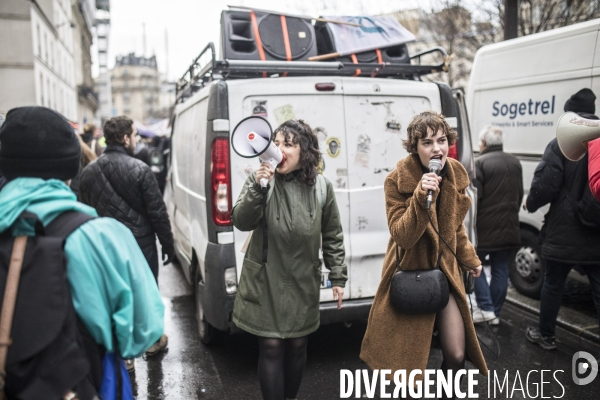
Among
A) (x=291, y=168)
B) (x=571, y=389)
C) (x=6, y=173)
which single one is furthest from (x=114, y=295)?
(x=571, y=389)

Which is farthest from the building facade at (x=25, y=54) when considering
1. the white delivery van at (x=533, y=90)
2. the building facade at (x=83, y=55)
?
the white delivery van at (x=533, y=90)

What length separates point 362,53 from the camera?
5555 millimetres

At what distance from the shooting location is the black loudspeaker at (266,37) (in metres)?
5.12

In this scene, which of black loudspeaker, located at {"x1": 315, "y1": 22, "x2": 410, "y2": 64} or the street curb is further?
black loudspeaker, located at {"x1": 315, "y1": 22, "x2": 410, "y2": 64}

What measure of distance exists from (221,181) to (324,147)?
2.73 ft

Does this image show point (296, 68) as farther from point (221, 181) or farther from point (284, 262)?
point (284, 262)

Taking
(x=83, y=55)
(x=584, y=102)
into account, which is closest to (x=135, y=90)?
(x=83, y=55)

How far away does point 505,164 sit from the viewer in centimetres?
518

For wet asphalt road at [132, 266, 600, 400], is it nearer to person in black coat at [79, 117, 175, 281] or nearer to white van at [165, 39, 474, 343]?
white van at [165, 39, 474, 343]

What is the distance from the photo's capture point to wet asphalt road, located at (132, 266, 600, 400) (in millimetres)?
3934

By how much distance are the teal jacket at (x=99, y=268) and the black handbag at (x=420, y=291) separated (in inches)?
58.0

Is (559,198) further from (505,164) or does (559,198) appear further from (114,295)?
(114,295)

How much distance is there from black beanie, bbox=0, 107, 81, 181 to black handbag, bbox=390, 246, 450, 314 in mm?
1811

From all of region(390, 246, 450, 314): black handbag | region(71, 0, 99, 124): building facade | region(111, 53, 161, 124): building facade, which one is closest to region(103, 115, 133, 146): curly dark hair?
region(390, 246, 450, 314): black handbag
